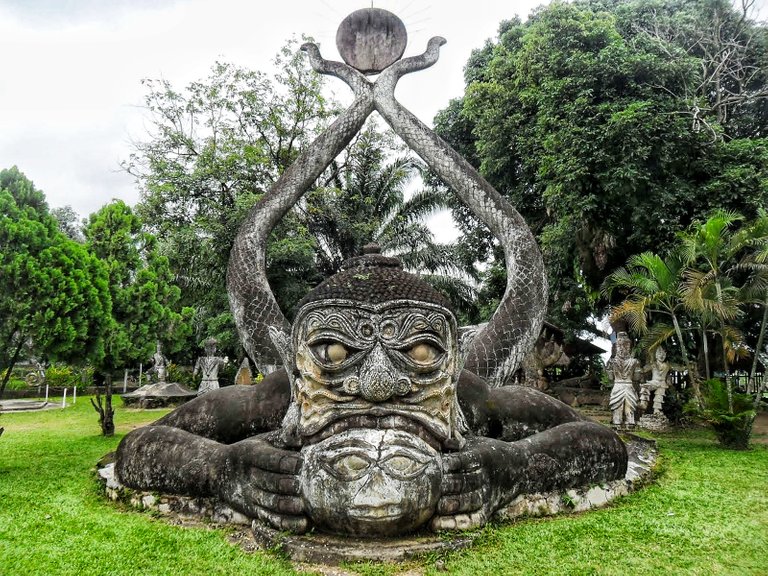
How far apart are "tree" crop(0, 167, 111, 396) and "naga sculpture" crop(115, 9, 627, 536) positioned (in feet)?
7.15

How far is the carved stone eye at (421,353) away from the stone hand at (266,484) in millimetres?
1117

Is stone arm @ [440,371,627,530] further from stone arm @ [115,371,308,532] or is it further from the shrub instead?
the shrub

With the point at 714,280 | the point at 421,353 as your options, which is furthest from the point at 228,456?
the point at 714,280

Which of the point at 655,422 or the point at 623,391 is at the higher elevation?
the point at 623,391

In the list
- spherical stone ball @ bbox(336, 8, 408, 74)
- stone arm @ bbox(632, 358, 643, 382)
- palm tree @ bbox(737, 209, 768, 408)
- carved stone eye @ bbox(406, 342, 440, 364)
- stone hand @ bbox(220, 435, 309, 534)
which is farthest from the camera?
stone arm @ bbox(632, 358, 643, 382)

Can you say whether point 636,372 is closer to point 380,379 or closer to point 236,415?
point 236,415

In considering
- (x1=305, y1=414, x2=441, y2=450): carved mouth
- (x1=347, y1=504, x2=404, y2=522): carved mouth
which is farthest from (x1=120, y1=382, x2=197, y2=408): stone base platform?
(x1=347, y1=504, x2=404, y2=522): carved mouth

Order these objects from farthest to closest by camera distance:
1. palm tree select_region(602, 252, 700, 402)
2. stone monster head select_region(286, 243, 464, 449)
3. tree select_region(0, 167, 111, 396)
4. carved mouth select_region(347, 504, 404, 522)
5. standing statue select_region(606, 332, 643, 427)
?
standing statue select_region(606, 332, 643, 427) → palm tree select_region(602, 252, 700, 402) → tree select_region(0, 167, 111, 396) → stone monster head select_region(286, 243, 464, 449) → carved mouth select_region(347, 504, 404, 522)

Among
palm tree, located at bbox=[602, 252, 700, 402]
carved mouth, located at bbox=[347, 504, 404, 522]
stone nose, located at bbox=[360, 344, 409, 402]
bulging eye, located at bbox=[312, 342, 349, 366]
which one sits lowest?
carved mouth, located at bbox=[347, 504, 404, 522]

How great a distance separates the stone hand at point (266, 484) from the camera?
3.96 metres

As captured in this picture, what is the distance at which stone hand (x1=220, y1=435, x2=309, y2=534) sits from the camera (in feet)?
13.0

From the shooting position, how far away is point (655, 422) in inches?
460

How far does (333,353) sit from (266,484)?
3.44 ft

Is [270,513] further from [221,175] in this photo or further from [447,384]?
[221,175]
